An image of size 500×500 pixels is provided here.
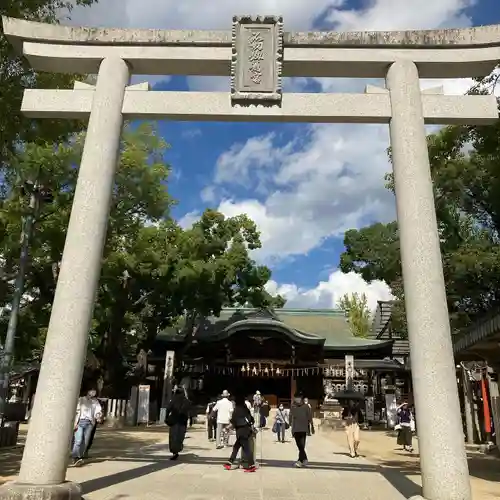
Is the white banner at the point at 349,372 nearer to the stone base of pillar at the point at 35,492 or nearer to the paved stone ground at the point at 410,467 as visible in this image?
the paved stone ground at the point at 410,467

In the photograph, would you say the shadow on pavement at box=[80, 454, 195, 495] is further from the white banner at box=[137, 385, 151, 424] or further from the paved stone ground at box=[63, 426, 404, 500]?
the white banner at box=[137, 385, 151, 424]

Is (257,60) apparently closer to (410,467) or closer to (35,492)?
(35,492)

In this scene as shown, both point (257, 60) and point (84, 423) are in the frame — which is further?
point (84, 423)

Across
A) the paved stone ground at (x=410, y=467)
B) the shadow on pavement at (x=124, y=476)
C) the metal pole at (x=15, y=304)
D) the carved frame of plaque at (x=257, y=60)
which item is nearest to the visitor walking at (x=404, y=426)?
the paved stone ground at (x=410, y=467)

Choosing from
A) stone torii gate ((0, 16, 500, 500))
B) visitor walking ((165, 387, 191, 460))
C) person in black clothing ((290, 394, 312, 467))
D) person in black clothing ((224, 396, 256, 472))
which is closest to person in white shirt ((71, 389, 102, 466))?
visitor walking ((165, 387, 191, 460))

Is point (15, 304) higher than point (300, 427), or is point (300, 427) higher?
point (15, 304)

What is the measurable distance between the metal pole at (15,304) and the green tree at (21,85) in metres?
3.00

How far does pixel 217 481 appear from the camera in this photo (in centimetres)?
665

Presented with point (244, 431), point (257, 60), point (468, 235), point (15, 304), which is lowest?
point (244, 431)

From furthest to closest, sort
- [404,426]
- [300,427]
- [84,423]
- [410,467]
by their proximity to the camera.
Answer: [404,426]
[410,467]
[300,427]
[84,423]

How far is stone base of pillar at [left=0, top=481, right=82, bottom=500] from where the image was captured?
15.8ft

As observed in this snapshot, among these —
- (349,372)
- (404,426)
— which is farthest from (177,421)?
(349,372)

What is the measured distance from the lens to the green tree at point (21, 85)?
26.9ft

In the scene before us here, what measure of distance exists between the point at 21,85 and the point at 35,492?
22.6 feet
